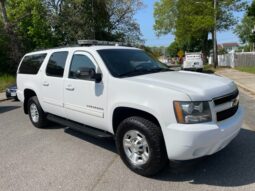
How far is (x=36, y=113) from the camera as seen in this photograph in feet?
25.0

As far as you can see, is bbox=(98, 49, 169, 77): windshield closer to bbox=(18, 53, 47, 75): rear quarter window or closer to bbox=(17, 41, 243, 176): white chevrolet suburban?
bbox=(17, 41, 243, 176): white chevrolet suburban

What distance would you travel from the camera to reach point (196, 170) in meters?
4.71

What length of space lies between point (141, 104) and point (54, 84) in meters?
2.58

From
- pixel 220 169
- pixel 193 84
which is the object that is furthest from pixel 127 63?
pixel 220 169

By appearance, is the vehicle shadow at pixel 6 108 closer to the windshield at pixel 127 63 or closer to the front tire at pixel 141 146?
the windshield at pixel 127 63

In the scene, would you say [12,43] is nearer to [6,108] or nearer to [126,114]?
[6,108]

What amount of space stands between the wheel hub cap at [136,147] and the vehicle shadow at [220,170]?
1.16 feet

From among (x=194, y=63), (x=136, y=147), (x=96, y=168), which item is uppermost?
(x=194, y=63)

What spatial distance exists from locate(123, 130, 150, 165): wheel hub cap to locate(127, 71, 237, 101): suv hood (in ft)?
A: 2.61

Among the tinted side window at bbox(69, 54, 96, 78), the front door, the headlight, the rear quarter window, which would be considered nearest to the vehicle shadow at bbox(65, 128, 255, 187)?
the headlight

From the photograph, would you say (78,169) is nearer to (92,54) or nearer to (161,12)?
A: (92,54)

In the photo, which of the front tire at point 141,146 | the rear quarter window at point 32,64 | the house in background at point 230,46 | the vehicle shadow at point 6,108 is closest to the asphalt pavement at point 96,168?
the front tire at point 141,146

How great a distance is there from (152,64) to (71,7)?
2597cm

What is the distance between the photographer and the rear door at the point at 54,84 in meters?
6.22
